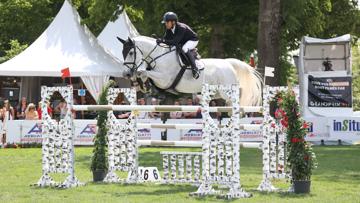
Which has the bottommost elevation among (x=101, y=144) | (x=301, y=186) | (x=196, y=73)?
(x=301, y=186)

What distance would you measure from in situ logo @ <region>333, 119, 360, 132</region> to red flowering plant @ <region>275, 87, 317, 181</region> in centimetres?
1299

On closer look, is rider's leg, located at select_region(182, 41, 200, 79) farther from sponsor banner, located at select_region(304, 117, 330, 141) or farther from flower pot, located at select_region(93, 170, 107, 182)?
sponsor banner, located at select_region(304, 117, 330, 141)

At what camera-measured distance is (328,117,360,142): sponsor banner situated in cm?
2400

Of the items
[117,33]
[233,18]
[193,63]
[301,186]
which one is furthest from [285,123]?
[117,33]

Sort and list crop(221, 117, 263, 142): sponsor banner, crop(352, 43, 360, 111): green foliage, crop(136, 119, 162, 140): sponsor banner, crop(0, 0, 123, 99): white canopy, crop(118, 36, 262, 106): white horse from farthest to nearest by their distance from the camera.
→ crop(352, 43, 360, 111): green foliage
crop(0, 0, 123, 99): white canopy
crop(221, 117, 263, 142): sponsor banner
crop(136, 119, 162, 140): sponsor banner
crop(118, 36, 262, 106): white horse

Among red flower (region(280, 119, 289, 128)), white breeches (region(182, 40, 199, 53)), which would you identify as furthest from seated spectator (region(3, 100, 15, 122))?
red flower (region(280, 119, 289, 128))

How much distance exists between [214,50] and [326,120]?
6.53 m

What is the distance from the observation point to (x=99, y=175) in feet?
42.6

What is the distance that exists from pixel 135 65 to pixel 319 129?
43.9ft

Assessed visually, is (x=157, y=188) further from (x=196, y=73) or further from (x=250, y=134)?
(x=250, y=134)

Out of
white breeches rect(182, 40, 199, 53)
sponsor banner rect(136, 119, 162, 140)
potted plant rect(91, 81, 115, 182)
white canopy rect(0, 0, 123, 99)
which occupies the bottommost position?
potted plant rect(91, 81, 115, 182)

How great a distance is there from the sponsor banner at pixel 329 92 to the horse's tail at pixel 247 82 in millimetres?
13309

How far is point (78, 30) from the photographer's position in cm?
2734

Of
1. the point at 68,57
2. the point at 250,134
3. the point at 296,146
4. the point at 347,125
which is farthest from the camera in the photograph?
the point at 68,57
